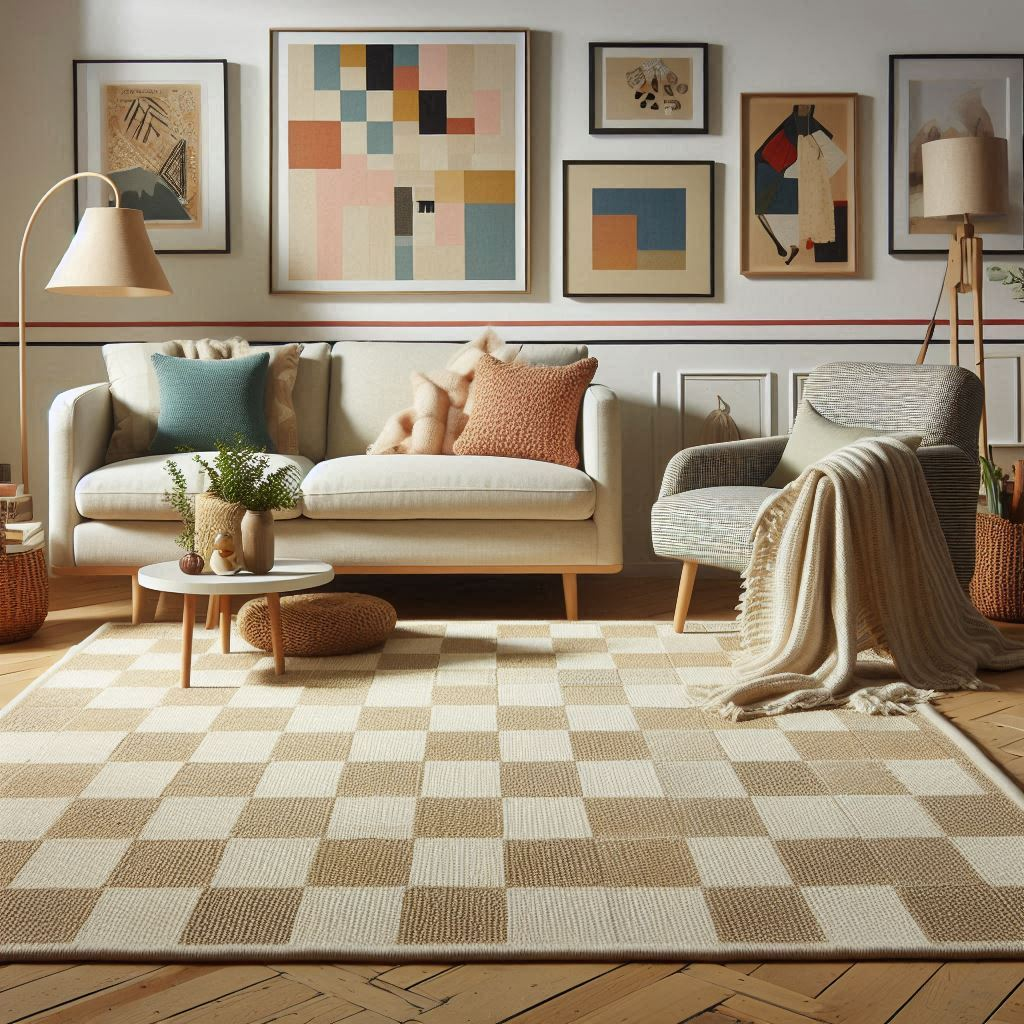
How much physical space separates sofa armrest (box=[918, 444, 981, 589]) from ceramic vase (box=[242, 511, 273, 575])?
5.42ft

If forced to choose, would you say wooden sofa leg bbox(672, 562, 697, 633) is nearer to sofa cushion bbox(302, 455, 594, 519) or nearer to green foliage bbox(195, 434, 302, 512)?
sofa cushion bbox(302, 455, 594, 519)

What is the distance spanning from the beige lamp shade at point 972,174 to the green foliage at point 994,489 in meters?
0.94

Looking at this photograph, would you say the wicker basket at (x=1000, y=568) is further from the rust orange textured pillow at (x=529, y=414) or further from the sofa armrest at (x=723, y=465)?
the rust orange textured pillow at (x=529, y=414)

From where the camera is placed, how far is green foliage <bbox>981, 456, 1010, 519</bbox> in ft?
11.1

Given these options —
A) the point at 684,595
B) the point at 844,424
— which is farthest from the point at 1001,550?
the point at 684,595

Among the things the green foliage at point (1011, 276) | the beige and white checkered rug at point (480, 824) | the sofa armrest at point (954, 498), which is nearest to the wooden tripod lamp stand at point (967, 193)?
the green foliage at point (1011, 276)

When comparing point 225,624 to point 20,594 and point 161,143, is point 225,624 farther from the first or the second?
point 161,143

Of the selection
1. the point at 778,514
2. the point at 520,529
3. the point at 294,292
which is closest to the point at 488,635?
the point at 520,529

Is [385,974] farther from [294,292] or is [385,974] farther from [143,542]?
[294,292]

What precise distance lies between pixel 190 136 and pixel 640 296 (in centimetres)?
179

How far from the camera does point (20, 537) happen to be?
318 centimetres

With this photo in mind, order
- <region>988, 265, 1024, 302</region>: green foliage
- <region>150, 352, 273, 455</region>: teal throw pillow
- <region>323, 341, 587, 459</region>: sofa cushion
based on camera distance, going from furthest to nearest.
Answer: <region>988, 265, 1024, 302</region>: green foliage, <region>323, 341, 587, 459</region>: sofa cushion, <region>150, 352, 273, 455</region>: teal throw pillow

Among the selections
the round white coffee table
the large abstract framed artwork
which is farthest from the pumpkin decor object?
the round white coffee table

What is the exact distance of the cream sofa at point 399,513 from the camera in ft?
10.8
